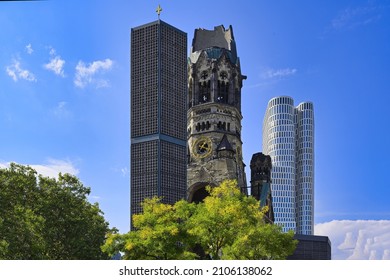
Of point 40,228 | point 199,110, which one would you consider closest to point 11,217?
point 40,228

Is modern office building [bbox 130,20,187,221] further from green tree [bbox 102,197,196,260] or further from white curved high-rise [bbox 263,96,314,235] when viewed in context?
white curved high-rise [bbox 263,96,314,235]

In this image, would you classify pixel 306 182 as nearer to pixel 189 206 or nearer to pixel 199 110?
pixel 199 110

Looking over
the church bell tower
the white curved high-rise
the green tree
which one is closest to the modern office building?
the green tree

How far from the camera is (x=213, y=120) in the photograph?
6525cm

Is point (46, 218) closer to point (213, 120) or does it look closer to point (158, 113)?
point (158, 113)

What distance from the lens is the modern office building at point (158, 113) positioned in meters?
46.6

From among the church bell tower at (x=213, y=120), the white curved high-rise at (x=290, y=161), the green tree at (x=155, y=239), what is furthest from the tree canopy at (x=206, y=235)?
the white curved high-rise at (x=290, y=161)

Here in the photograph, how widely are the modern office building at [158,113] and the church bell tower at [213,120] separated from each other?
14656mm

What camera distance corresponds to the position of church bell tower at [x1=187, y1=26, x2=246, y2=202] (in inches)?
2494

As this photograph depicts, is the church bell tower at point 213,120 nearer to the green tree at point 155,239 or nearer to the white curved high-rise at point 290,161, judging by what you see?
the green tree at point 155,239

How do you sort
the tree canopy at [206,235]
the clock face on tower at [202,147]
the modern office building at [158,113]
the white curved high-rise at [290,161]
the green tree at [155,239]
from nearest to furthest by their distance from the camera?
the tree canopy at [206,235]
the green tree at [155,239]
the modern office building at [158,113]
the clock face on tower at [202,147]
the white curved high-rise at [290,161]

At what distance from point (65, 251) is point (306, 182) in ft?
381

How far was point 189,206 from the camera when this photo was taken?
32.6 m

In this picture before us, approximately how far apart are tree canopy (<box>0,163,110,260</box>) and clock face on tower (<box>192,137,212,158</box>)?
99.0 feet
